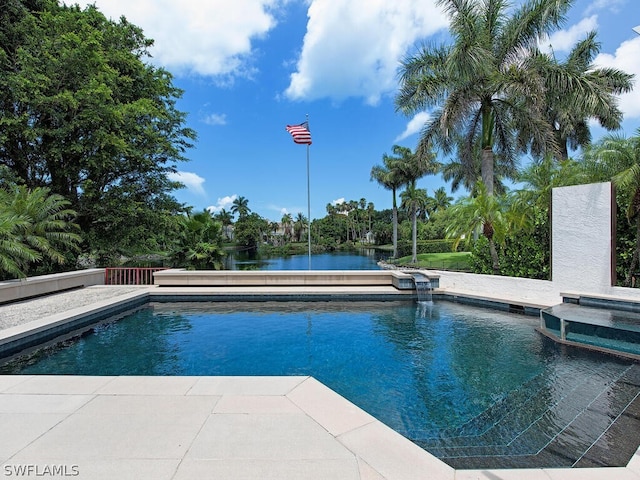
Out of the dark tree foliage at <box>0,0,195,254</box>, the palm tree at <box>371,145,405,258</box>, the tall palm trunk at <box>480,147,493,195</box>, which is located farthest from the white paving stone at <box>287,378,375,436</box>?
the palm tree at <box>371,145,405,258</box>

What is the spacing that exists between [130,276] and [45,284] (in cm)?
301

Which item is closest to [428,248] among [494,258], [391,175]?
[391,175]

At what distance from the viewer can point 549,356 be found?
5.96 metres

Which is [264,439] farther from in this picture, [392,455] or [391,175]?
[391,175]

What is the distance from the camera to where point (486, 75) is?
13.4 m

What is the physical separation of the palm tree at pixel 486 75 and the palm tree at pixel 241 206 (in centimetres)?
6197

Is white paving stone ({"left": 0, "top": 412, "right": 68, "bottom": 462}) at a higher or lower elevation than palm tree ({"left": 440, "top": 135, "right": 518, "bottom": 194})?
lower

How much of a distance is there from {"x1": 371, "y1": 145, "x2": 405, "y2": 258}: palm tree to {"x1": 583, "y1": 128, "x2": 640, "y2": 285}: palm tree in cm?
2225

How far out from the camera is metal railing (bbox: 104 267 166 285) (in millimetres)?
12961

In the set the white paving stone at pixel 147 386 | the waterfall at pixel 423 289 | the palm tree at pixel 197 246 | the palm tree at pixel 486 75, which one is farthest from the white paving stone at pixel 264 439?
the palm tree at pixel 197 246

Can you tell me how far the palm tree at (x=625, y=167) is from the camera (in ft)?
28.4

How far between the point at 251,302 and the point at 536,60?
1571cm

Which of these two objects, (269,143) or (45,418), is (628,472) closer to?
(45,418)

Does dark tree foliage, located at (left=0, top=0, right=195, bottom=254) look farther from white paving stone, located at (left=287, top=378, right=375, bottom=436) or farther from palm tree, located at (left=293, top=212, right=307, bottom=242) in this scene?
palm tree, located at (left=293, top=212, right=307, bottom=242)
